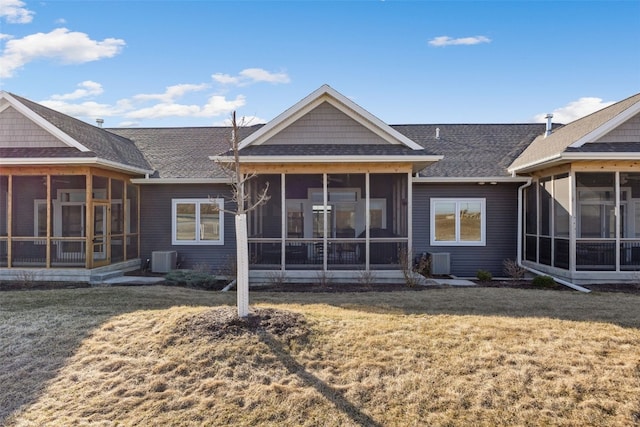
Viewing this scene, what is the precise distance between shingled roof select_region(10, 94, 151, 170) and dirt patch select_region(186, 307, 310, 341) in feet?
24.0

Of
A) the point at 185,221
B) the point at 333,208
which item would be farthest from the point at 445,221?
the point at 185,221

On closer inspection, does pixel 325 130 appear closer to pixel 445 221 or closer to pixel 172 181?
pixel 445 221

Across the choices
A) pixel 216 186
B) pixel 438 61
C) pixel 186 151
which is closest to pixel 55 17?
pixel 186 151

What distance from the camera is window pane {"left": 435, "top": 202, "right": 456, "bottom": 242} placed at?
13414mm

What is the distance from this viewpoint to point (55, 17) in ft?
41.2

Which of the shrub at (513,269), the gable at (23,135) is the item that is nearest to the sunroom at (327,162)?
the shrub at (513,269)

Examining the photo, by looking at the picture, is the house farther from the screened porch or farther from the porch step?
the porch step

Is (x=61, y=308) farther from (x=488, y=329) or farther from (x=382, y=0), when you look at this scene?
(x=382, y=0)

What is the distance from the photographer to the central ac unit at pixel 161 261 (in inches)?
513

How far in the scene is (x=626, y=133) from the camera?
1131 cm

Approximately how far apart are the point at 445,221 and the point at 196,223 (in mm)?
7985

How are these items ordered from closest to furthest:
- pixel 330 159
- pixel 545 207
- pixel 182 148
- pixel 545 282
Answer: pixel 545 282 → pixel 330 159 → pixel 545 207 → pixel 182 148

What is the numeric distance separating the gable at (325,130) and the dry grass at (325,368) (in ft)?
19.3

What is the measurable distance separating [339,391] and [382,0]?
11.7m
